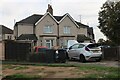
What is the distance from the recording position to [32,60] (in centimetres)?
2275

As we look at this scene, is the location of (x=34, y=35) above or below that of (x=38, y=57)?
above

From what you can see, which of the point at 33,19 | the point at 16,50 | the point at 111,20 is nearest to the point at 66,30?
the point at 33,19

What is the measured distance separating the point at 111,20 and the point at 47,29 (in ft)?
111

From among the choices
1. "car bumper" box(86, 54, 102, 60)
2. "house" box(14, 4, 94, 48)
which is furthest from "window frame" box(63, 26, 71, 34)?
"car bumper" box(86, 54, 102, 60)

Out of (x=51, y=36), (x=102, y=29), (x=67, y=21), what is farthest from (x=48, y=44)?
(x=102, y=29)

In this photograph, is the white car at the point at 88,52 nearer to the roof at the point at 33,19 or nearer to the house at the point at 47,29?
the house at the point at 47,29

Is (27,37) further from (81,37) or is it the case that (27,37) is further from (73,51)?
(73,51)

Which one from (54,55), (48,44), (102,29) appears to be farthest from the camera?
(48,44)

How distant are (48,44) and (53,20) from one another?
4.59 m

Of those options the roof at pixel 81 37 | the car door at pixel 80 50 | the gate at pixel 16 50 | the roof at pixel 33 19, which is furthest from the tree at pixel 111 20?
the roof at pixel 81 37

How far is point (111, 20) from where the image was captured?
21.7m

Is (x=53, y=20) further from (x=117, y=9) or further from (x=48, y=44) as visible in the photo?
(x=117, y=9)

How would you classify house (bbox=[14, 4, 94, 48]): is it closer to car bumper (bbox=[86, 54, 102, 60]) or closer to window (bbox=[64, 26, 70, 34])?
window (bbox=[64, 26, 70, 34])

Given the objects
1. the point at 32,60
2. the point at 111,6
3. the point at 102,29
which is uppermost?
the point at 111,6
